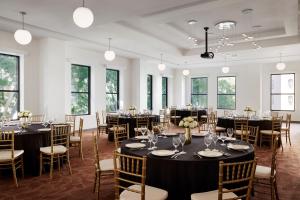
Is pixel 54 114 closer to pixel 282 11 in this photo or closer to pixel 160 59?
pixel 160 59

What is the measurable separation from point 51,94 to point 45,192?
4.72 meters

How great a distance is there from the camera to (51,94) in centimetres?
805

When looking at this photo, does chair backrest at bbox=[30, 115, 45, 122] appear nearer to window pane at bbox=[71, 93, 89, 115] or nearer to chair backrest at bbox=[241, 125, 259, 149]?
window pane at bbox=[71, 93, 89, 115]

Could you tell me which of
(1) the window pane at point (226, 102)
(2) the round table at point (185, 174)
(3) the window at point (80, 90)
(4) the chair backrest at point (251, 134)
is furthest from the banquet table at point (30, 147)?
(1) the window pane at point (226, 102)

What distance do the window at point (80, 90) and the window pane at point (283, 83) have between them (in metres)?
10.1

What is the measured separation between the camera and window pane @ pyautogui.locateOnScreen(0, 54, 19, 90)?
7.49 metres

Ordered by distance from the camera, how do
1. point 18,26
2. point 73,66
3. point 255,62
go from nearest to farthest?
point 18,26 → point 73,66 → point 255,62

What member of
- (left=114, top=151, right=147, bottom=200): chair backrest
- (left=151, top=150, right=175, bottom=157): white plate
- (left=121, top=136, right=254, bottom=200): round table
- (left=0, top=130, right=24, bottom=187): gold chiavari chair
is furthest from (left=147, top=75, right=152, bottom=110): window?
(left=121, top=136, right=254, bottom=200): round table

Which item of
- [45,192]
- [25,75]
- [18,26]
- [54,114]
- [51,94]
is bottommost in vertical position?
[45,192]

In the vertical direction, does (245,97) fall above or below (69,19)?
below

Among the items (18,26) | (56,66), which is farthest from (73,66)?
(18,26)

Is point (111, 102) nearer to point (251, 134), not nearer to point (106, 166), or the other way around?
point (251, 134)

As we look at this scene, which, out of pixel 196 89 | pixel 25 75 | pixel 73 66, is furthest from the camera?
pixel 196 89

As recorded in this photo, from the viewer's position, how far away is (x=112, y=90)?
1188 centimetres
